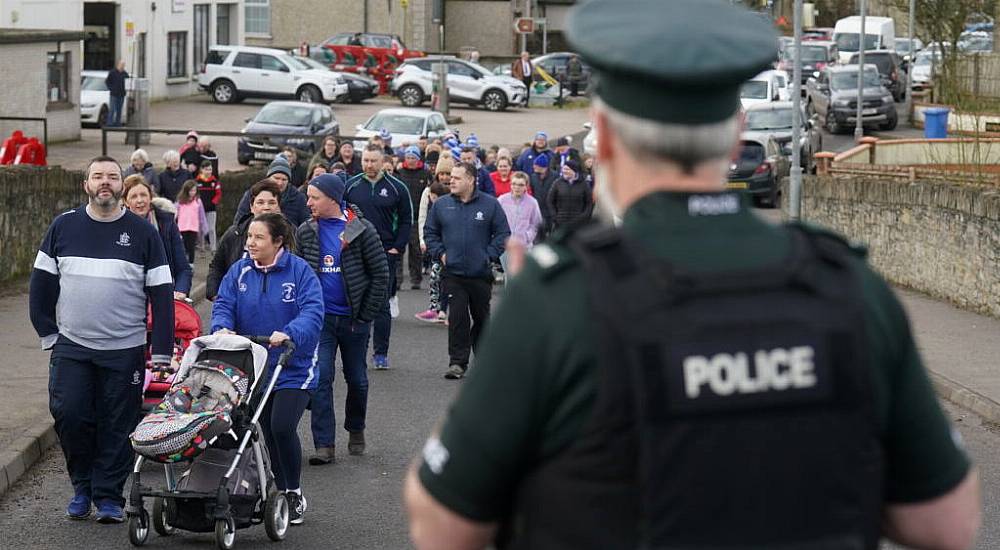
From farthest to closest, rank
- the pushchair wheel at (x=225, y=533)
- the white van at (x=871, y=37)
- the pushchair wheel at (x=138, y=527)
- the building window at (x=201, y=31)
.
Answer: the white van at (x=871, y=37), the building window at (x=201, y=31), the pushchair wheel at (x=138, y=527), the pushchair wheel at (x=225, y=533)

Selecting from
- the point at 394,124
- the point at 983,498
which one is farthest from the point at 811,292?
the point at 394,124

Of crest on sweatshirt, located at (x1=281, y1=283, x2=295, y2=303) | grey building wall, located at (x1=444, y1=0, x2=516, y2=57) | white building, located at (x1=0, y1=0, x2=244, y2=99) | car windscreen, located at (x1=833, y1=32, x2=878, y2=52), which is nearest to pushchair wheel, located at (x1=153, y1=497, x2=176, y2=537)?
crest on sweatshirt, located at (x1=281, y1=283, x2=295, y2=303)

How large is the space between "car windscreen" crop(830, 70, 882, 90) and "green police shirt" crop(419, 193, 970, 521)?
49.3 metres

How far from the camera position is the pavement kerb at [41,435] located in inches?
399

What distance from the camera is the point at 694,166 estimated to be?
2.44 metres

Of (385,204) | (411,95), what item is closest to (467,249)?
(385,204)

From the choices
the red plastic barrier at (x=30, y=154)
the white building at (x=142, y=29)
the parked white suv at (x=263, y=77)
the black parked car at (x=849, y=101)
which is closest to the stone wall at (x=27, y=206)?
the red plastic barrier at (x=30, y=154)

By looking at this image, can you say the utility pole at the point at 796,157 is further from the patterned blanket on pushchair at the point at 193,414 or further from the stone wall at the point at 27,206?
the patterned blanket on pushchair at the point at 193,414

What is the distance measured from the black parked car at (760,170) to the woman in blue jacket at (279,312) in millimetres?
23747

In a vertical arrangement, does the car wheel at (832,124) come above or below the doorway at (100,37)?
below

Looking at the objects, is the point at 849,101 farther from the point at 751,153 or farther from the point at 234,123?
the point at 234,123

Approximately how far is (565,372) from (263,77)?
52978mm

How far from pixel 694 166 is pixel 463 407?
18.9 inches

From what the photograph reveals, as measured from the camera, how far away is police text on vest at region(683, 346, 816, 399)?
7.48ft
